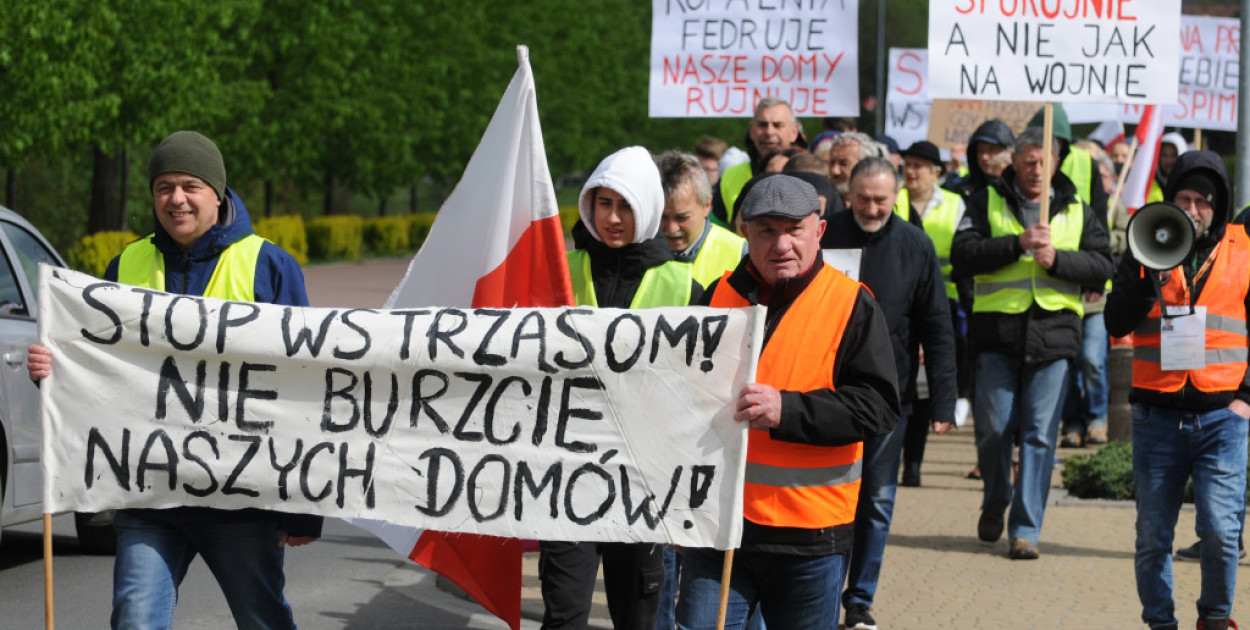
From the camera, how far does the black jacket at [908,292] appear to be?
24.1 feet

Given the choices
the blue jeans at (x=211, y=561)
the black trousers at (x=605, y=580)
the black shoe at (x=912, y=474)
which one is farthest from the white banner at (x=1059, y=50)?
the blue jeans at (x=211, y=561)

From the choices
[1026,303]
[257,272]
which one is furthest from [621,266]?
[1026,303]

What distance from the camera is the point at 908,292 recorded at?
7.36 meters

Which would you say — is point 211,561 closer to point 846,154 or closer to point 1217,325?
point 1217,325

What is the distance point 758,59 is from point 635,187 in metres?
6.02

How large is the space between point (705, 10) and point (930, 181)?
1868 millimetres

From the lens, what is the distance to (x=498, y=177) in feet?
18.4

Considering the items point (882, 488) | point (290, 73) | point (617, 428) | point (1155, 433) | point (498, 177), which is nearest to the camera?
point (617, 428)

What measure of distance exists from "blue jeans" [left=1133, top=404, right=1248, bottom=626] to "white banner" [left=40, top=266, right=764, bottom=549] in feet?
8.72

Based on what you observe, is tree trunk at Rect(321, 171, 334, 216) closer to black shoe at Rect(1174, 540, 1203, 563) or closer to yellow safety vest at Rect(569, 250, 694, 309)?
black shoe at Rect(1174, 540, 1203, 563)

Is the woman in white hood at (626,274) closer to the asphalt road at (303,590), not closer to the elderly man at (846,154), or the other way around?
the asphalt road at (303,590)

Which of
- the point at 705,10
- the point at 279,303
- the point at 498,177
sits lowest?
the point at 279,303

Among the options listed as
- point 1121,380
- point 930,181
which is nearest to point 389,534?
point 930,181

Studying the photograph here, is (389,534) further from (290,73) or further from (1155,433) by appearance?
(290,73)
